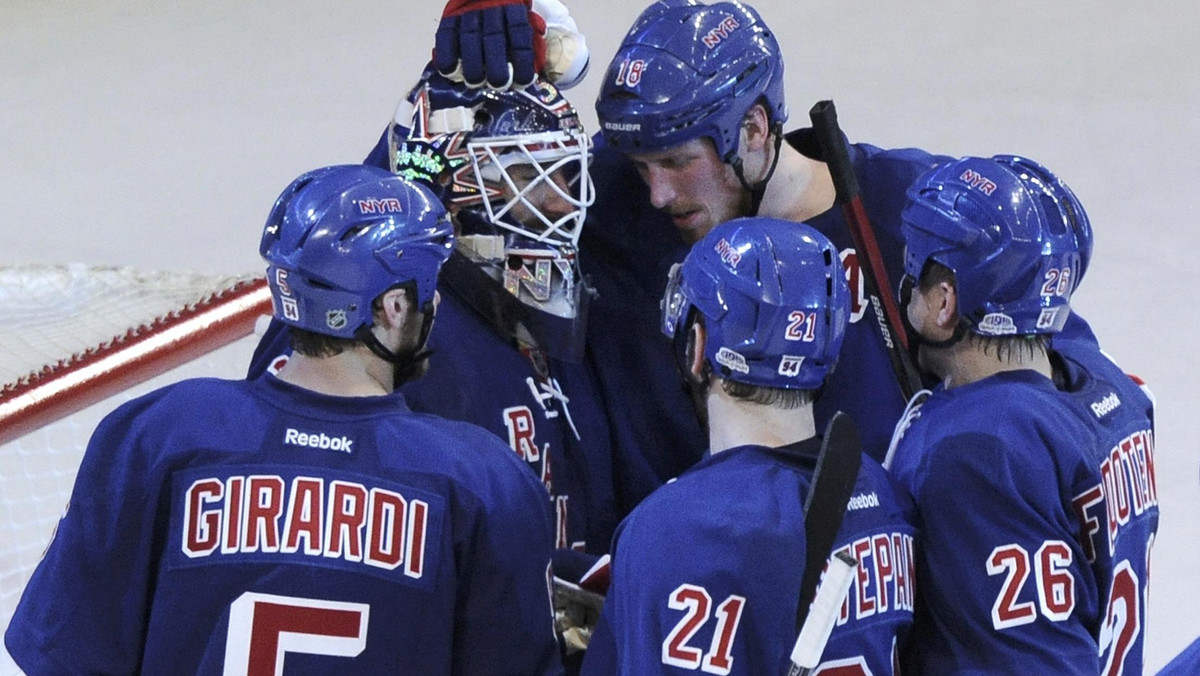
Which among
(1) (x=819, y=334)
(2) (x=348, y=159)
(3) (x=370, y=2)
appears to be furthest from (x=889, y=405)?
(3) (x=370, y=2)

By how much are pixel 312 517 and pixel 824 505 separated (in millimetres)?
578

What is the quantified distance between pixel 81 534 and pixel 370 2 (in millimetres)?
4240

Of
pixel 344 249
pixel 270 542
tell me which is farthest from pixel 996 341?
pixel 270 542

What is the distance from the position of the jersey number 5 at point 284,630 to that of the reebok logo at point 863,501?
22.3 inches

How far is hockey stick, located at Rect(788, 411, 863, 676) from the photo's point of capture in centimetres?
189

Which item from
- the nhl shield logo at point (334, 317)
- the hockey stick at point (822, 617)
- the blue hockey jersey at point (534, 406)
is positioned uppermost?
the nhl shield logo at point (334, 317)

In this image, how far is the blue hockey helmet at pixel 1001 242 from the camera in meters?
2.14

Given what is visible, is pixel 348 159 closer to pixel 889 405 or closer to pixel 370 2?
pixel 370 2

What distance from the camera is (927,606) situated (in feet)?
6.99

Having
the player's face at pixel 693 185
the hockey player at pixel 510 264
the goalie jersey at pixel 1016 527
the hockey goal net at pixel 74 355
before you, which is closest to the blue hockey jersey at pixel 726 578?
the goalie jersey at pixel 1016 527

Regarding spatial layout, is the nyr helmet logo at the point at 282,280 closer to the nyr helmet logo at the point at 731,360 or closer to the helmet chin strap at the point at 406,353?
the helmet chin strap at the point at 406,353

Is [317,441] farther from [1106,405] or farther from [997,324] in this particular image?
[1106,405]

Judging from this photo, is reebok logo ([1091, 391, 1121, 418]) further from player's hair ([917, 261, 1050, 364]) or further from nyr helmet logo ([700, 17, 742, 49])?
nyr helmet logo ([700, 17, 742, 49])

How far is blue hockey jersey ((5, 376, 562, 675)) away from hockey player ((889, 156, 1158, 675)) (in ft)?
1.73
